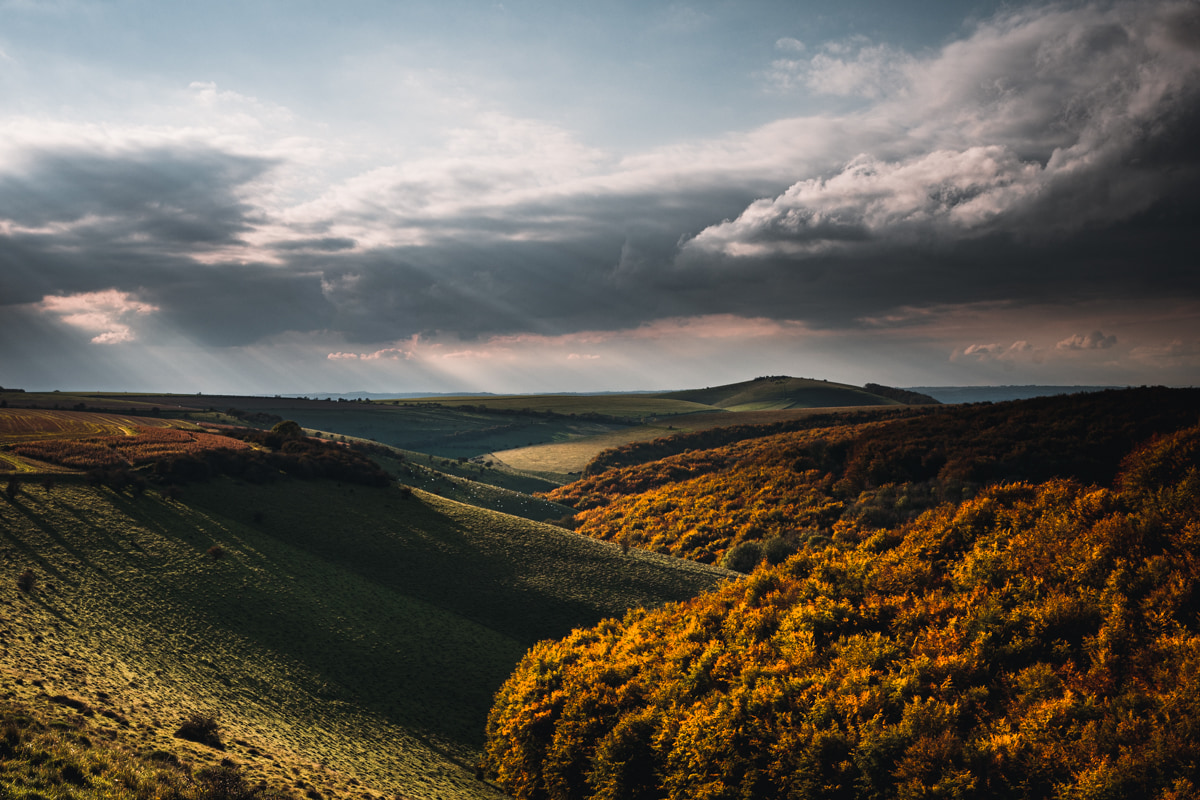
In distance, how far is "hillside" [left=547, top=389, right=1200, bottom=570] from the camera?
95.5 ft

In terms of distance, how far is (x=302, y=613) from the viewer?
934 inches

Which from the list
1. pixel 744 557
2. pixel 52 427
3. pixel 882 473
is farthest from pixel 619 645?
pixel 52 427

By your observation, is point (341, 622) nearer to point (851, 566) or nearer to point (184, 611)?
point (184, 611)

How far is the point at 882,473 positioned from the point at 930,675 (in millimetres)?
29390

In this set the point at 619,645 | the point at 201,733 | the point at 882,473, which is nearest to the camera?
the point at 201,733

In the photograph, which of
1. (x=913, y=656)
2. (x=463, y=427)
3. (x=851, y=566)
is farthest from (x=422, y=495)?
(x=463, y=427)

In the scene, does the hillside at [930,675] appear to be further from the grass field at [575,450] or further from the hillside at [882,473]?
the grass field at [575,450]

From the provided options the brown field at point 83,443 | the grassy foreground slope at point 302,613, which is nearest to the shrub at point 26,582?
the grassy foreground slope at point 302,613

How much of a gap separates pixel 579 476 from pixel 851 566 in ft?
249

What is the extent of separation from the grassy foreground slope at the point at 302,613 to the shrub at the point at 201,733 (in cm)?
29

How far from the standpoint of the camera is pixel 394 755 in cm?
1616

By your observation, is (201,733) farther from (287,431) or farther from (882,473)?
(287,431)

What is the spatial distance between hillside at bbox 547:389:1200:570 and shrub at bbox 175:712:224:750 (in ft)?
89.6

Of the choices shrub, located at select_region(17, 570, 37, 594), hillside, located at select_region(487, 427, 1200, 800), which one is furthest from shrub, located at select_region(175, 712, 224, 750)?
shrub, located at select_region(17, 570, 37, 594)
